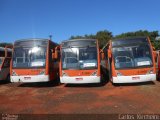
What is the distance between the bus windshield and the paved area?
6.12ft

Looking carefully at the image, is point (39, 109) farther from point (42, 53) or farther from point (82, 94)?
point (42, 53)

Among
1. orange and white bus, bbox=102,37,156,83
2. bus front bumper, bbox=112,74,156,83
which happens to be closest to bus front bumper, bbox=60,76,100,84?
orange and white bus, bbox=102,37,156,83

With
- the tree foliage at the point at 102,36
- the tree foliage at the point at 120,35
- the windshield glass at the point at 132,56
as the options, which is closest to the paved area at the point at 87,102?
the windshield glass at the point at 132,56

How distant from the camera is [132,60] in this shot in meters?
12.1

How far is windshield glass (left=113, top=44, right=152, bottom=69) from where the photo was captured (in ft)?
39.4

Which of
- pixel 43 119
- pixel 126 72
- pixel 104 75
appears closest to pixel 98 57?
pixel 126 72

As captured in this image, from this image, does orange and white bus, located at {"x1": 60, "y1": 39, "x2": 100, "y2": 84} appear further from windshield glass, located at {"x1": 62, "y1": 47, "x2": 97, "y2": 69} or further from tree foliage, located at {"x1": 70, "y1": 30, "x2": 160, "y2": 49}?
tree foliage, located at {"x1": 70, "y1": 30, "x2": 160, "y2": 49}

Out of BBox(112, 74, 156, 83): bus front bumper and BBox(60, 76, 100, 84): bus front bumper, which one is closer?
BBox(112, 74, 156, 83): bus front bumper

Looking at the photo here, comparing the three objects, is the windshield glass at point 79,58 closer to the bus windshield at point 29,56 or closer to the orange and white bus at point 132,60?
the orange and white bus at point 132,60

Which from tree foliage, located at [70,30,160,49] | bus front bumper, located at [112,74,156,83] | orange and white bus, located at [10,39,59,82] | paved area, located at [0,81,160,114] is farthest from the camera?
tree foliage, located at [70,30,160,49]

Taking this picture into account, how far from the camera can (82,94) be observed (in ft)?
36.0

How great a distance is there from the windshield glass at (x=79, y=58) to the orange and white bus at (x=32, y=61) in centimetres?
110

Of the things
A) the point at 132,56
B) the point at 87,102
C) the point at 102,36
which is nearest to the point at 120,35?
the point at 102,36

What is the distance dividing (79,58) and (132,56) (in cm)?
280
